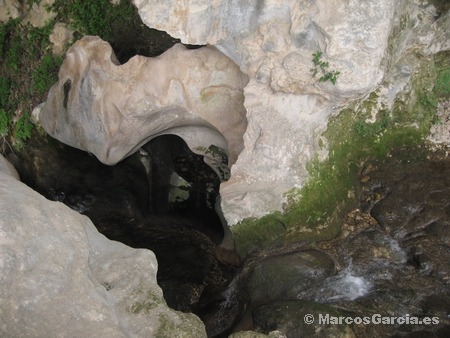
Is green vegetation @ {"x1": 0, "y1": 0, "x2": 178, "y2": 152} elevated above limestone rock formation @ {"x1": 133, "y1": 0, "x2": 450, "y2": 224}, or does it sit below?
above

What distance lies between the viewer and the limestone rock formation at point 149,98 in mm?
6902

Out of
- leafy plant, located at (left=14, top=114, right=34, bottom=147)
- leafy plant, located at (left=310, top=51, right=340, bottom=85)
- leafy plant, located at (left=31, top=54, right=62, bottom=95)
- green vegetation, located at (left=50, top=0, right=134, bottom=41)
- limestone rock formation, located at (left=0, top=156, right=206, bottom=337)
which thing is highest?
green vegetation, located at (left=50, top=0, right=134, bottom=41)

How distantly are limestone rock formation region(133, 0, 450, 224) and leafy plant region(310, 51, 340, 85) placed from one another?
50 mm

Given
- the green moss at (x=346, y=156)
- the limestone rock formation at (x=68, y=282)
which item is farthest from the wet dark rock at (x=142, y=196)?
the limestone rock formation at (x=68, y=282)

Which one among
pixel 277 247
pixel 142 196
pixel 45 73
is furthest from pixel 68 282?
pixel 45 73

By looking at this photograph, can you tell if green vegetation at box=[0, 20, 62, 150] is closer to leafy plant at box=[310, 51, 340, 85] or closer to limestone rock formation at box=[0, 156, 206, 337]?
limestone rock formation at box=[0, 156, 206, 337]

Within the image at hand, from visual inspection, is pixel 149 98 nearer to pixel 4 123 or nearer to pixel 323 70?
pixel 323 70

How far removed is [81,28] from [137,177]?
111 inches

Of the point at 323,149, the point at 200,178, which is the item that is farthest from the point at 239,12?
the point at 200,178

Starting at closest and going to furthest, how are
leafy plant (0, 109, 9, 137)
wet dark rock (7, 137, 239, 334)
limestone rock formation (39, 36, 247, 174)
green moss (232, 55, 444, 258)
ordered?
green moss (232, 55, 444, 258), limestone rock formation (39, 36, 247, 174), wet dark rock (7, 137, 239, 334), leafy plant (0, 109, 9, 137)

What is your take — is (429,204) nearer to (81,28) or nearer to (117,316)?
(117,316)

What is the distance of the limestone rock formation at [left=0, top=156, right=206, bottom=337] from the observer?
3.99m

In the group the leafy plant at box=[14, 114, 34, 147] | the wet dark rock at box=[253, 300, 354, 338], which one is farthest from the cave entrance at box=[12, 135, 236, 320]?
the wet dark rock at box=[253, 300, 354, 338]

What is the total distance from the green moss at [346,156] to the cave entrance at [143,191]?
1720 millimetres
